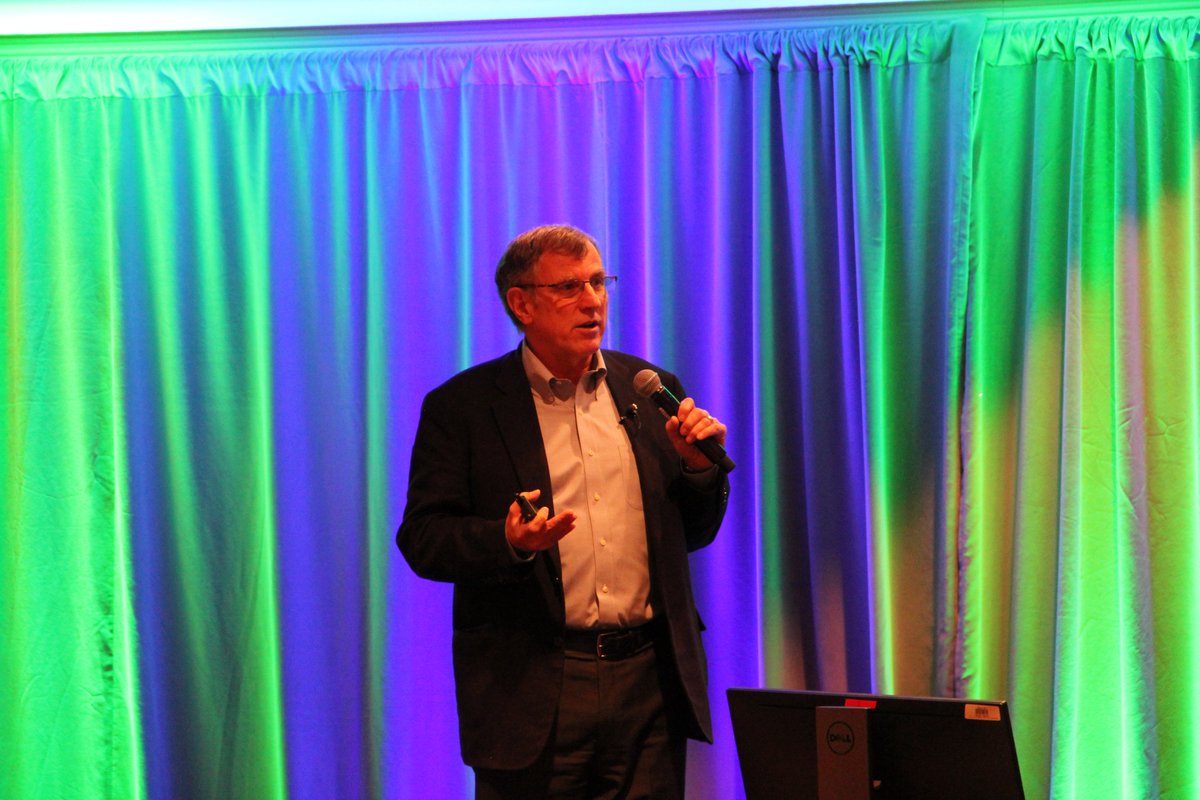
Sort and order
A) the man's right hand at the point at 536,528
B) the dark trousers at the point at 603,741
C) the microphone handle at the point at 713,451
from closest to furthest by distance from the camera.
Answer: the man's right hand at the point at 536,528
the microphone handle at the point at 713,451
the dark trousers at the point at 603,741

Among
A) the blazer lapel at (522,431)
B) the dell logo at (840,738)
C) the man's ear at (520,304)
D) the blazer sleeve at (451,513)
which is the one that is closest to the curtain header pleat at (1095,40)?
the man's ear at (520,304)

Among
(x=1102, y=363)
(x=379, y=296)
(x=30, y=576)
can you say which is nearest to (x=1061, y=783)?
(x=1102, y=363)

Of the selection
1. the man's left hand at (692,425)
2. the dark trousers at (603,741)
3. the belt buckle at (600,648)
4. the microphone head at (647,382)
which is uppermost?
the microphone head at (647,382)

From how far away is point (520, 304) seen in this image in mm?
2646

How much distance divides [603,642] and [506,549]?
335 mm

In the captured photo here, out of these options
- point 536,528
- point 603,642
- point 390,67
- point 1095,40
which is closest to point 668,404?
point 536,528

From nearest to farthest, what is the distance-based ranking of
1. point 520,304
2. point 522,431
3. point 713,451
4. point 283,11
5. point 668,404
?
1. point 713,451
2. point 668,404
3. point 522,431
4. point 520,304
5. point 283,11

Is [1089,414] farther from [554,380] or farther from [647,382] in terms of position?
[554,380]

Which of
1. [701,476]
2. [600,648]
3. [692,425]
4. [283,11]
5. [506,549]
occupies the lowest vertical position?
[600,648]

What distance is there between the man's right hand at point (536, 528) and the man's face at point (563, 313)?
46cm

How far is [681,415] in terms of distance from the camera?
7.56ft

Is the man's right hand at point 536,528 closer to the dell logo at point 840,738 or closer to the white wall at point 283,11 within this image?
the dell logo at point 840,738

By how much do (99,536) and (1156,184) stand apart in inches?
136

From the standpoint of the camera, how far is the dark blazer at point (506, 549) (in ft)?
7.79
